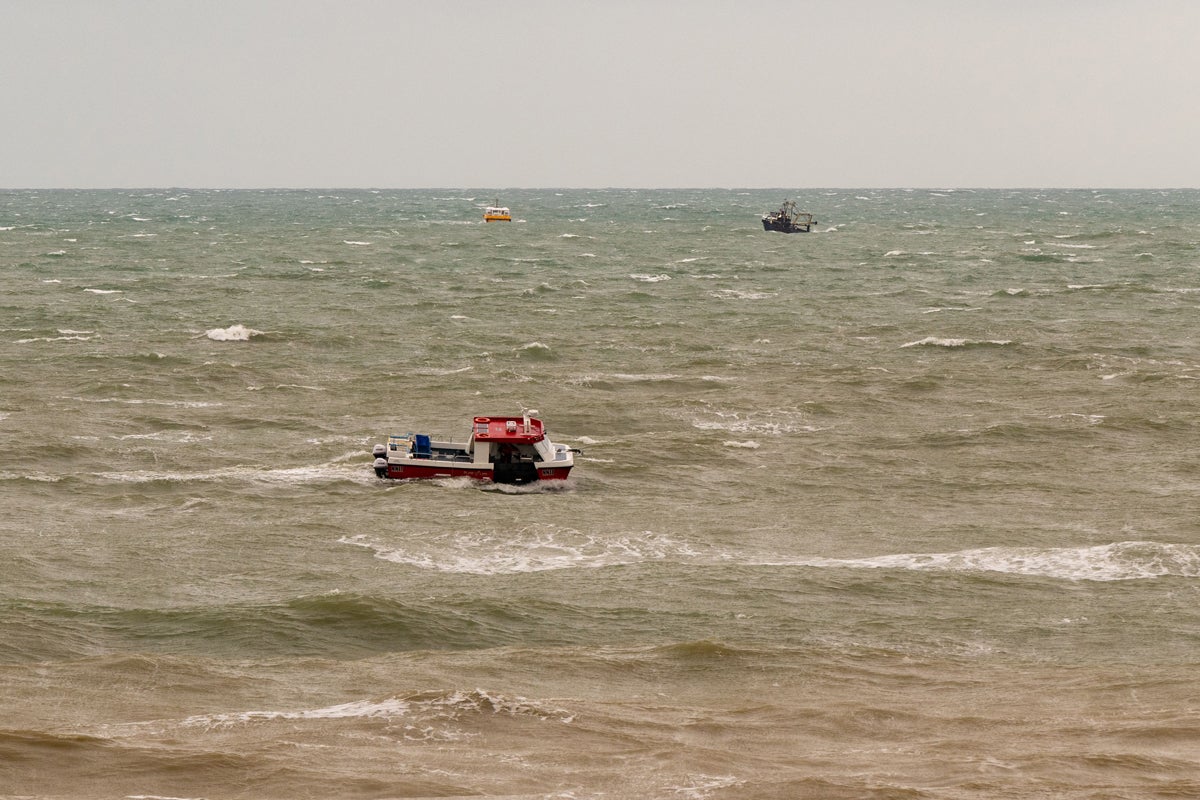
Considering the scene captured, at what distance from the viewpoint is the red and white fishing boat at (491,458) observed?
4400cm

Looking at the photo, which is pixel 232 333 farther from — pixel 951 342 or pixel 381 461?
pixel 951 342

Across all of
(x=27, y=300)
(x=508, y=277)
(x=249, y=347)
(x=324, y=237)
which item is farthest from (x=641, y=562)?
(x=324, y=237)

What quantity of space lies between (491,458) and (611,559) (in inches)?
368

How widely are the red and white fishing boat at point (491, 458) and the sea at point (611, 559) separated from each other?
1.79 ft

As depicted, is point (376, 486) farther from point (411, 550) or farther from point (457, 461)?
point (411, 550)

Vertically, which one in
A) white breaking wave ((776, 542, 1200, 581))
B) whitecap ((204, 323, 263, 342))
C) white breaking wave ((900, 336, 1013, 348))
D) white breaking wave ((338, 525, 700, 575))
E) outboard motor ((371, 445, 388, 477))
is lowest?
white breaking wave ((338, 525, 700, 575))

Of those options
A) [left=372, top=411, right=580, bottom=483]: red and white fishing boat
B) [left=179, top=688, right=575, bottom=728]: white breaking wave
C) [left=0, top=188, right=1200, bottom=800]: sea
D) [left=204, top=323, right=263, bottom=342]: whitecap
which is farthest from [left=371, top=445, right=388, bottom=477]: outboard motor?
[left=204, top=323, right=263, bottom=342]: whitecap

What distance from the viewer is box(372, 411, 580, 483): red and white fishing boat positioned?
4400 cm

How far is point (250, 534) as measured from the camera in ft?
126

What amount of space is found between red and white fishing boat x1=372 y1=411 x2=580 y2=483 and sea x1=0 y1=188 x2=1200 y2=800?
55 cm

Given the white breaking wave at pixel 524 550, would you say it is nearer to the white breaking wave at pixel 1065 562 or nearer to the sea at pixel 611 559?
the sea at pixel 611 559

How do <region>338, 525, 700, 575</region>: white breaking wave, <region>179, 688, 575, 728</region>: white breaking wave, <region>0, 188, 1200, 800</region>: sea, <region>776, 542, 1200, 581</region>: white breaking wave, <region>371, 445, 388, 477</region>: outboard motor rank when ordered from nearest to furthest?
1. <region>0, 188, 1200, 800</region>: sea
2. <region>179, 688, 575, 728</region>: white breaking wave
3. <region>776, 542, 1200, 581</region>: white breaking wave
4. <region>338, 525, 700, 575</region>: white breaking wave
5. <region>371, 445, 388, 477</region>: outboard motor

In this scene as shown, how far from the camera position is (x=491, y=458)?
44.4 m

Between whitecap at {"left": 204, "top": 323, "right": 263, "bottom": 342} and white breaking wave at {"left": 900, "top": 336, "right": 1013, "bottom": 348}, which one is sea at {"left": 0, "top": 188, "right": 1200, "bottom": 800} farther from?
white breaking wave at {"left": 900, "top": 336, "right": 1013, "bottom": 348}
